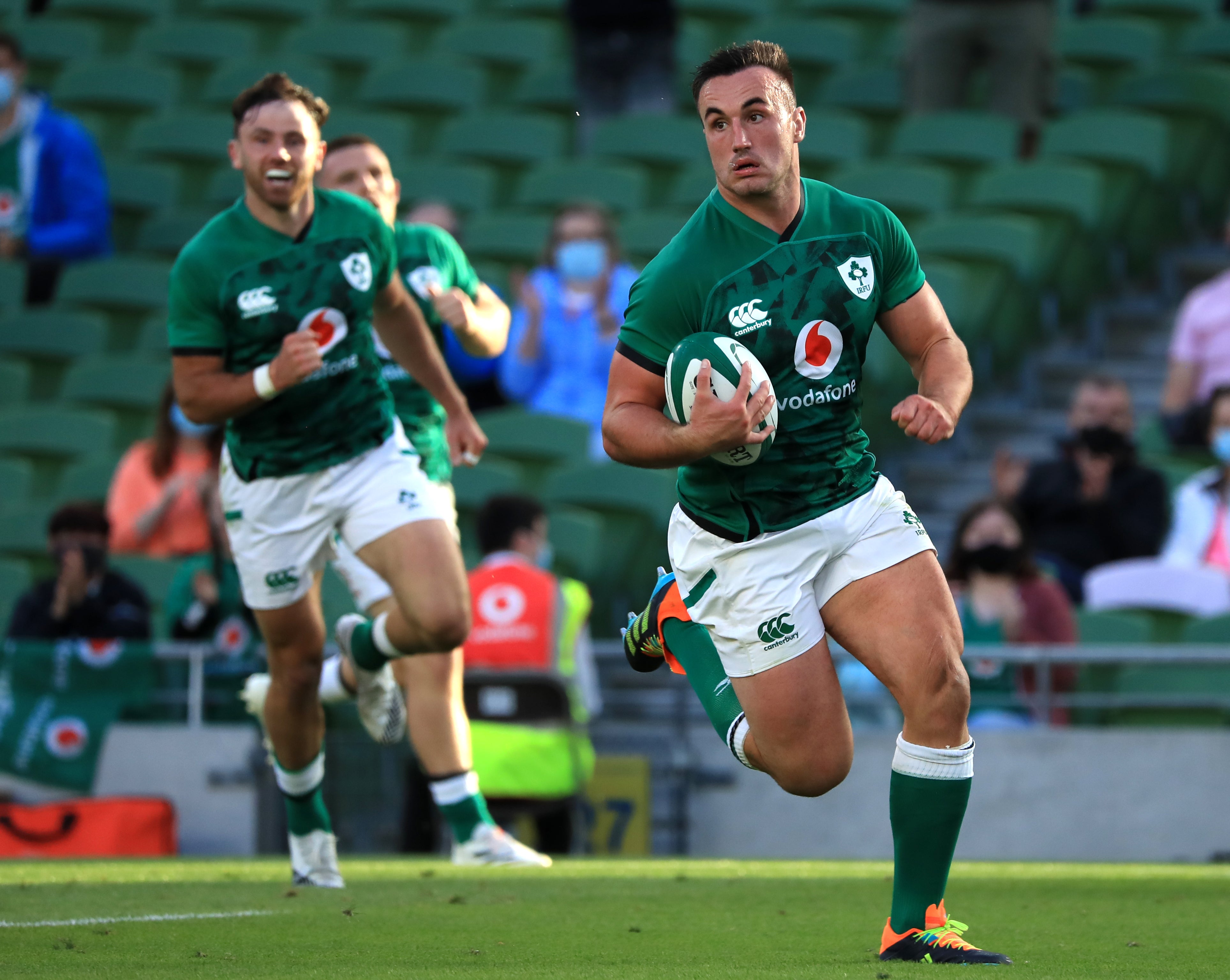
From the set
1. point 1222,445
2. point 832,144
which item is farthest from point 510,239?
point 1222,445

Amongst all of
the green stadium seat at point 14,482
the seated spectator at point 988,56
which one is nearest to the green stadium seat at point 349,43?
the seated spectator at point 988,56

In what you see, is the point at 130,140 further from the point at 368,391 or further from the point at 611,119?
the point at 368,391

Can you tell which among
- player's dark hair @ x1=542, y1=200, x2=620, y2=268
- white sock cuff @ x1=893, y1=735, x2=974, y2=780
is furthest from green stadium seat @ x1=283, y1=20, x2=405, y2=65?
white sock cuff @ x1=893, y1=735, x2=974, y2=780

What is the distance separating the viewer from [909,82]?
13.4 meters

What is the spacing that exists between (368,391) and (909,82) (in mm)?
8167

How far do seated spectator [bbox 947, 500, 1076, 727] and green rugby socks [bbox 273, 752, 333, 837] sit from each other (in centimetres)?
344

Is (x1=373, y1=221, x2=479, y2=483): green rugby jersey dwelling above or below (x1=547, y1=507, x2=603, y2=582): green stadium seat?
above

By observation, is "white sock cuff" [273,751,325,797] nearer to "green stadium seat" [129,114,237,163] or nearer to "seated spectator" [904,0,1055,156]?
"seated spectator" [904,0,1055,156]

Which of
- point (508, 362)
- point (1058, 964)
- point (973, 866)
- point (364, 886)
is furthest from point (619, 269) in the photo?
point (1058, 964)

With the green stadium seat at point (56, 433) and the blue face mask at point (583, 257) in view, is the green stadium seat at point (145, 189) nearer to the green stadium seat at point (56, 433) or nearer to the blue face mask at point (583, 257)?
the green stadium seat at point (56, 433)

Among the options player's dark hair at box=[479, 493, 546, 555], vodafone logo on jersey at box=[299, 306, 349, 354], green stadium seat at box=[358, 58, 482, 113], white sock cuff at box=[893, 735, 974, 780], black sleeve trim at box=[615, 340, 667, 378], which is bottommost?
white sock cuff at box=[893, 735, 974, 780]

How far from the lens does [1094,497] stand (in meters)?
9.66

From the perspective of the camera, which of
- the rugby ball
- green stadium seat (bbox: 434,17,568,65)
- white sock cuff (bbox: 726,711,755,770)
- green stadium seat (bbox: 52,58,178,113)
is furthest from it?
green stadium seat (bbox: 52,58,178,113)

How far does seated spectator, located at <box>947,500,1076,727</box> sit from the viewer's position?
28.4ft
